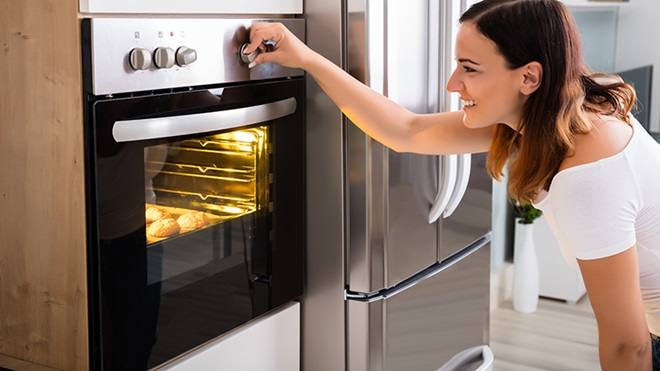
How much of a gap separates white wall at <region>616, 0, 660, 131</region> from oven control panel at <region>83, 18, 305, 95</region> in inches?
134

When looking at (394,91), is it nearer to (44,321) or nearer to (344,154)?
(344,154)

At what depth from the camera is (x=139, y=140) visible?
152 cm

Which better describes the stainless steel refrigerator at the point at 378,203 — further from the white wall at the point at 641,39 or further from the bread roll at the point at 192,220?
the white wall at the point at 641,39

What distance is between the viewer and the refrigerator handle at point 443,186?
2.18m

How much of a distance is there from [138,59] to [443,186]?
93 centimetres

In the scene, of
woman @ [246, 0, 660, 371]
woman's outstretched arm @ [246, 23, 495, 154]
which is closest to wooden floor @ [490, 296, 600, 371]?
woman's outstretched arm @ [246, 23, 495, 154]

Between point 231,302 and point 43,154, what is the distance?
0.49 meters

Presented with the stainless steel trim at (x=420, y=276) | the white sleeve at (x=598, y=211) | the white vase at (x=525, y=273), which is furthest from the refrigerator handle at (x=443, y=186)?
the white vase at (x=525, y=273)

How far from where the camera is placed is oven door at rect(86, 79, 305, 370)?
4.93 feet

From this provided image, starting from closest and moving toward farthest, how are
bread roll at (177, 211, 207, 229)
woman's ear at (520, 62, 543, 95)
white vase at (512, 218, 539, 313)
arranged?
woman's ear at (520, 62, 543, 95) → bread roll at (177, 211, 207, 229) → white vase at (512, 218, 539, 313)

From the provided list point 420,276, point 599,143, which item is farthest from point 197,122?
point 420,276

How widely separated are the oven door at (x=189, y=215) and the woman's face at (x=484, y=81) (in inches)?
15.9

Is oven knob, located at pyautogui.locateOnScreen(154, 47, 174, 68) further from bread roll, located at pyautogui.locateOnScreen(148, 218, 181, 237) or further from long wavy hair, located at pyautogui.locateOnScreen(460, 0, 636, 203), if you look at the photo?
long wavy hair, located at pyautogui.locateOnScreen(460, 0, 636, 203)

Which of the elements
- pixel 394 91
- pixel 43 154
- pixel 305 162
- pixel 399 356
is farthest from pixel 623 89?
pixel 43 154
